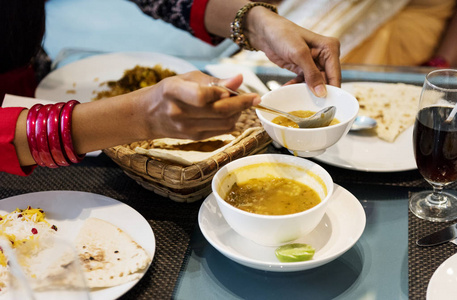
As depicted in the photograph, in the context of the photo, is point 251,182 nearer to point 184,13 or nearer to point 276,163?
point 276,163

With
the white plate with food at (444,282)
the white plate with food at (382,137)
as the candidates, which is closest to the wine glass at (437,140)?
the white plate with food at (382,137)

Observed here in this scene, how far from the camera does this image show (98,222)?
1.42 metres

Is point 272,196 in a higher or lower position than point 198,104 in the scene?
lower

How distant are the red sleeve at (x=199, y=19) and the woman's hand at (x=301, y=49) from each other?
400 millimetres

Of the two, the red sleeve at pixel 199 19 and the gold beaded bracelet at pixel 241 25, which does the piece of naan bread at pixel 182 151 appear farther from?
the red sleeve at pixel 199 19

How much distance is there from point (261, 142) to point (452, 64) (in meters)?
2.86

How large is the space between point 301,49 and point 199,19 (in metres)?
0.77

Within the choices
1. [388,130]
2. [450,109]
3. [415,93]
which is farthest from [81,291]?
[415,93]

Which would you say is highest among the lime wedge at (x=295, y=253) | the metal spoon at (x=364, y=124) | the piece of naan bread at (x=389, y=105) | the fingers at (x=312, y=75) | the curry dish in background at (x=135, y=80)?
the fingers at (x=312, y=75)

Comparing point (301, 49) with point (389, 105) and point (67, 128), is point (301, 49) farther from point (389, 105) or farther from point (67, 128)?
point (67, 128)

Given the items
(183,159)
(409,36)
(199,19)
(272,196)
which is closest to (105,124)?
(183,159)

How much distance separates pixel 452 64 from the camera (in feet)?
12.9

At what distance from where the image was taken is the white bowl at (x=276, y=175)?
3.98 ft

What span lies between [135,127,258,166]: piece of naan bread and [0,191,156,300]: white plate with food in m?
0.18
